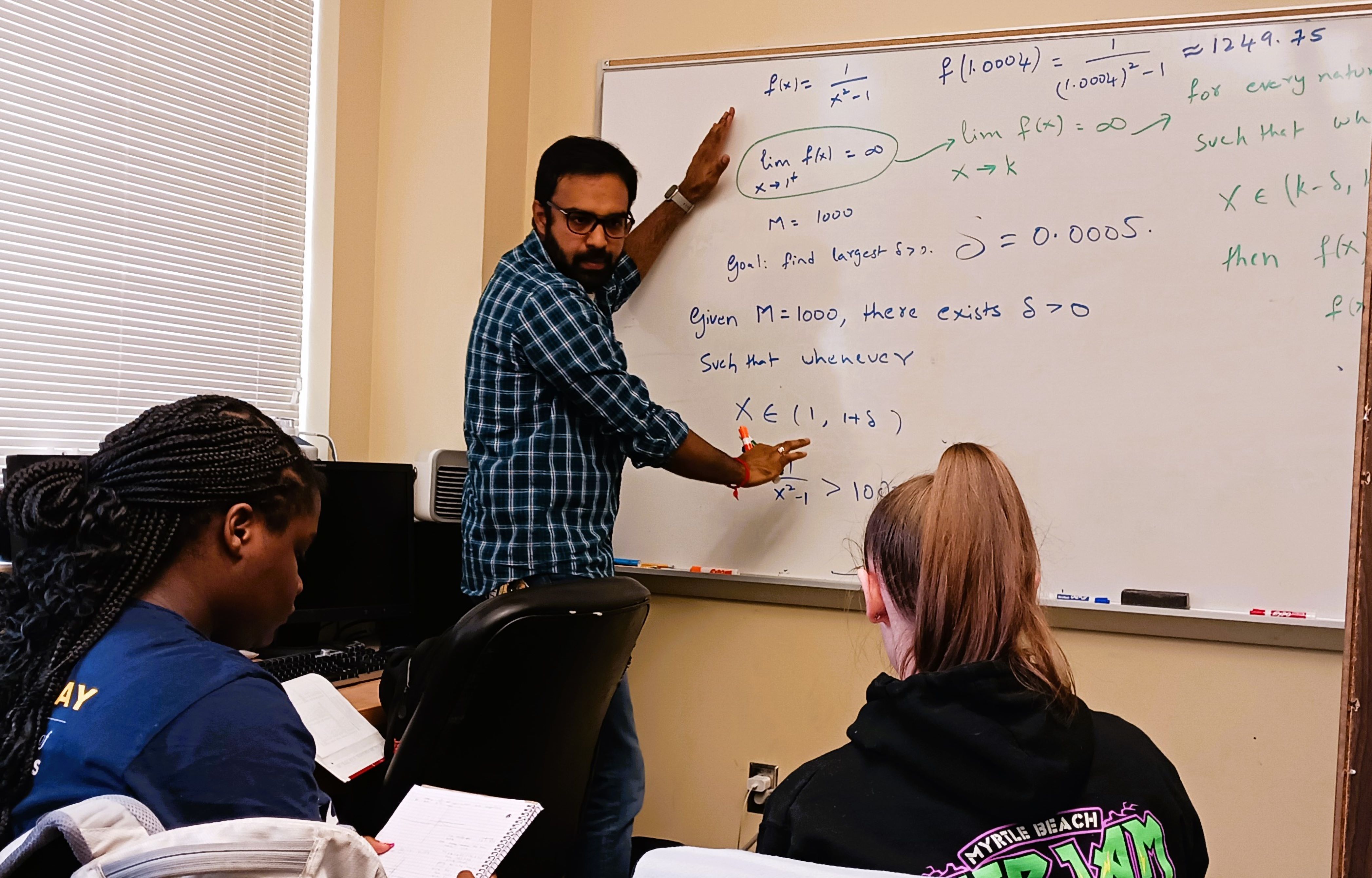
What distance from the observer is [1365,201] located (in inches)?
78.7

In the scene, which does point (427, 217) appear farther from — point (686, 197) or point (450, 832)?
point (450, 832)

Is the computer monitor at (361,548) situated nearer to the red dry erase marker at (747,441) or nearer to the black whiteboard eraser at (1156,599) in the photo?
the red dry erase marker at (747,441)

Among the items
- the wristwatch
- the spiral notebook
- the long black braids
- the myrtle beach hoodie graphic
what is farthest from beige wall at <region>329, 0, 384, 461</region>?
the myrtle beach hoodie graphic

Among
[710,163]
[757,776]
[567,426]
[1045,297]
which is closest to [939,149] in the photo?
[1045,297]

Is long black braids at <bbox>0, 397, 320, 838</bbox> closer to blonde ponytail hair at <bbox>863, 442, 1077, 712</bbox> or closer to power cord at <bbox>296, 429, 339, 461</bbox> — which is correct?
blonde ponytail hair at <bbox>863, 442, 1077, 712</bbox>

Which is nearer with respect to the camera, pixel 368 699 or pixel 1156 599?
pixel 368 699

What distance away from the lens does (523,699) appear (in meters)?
1.44

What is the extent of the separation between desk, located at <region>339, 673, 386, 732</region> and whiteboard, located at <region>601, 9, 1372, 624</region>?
0.79m

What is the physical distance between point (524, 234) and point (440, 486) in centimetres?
78

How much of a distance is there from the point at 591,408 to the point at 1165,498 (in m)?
1.22

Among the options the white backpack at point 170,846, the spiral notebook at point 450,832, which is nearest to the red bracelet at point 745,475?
the spiral notebook at point 450,832

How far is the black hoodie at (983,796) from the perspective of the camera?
868 millimetres

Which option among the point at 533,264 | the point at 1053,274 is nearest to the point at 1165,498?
the point at 1053,274

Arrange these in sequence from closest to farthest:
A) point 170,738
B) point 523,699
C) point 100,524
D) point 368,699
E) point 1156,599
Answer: point 170,738, point 100,524, point 523,699, point 368,699, point 1156,599
